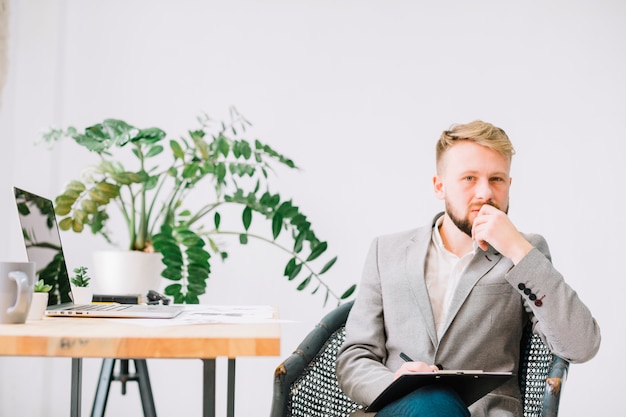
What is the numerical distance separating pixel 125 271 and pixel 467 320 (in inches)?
49.4

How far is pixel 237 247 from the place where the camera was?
3.20 metres

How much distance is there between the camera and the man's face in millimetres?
1624

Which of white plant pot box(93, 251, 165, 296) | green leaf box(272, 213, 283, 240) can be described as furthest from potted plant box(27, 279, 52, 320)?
green leaf box(272, 213, 283, 240)

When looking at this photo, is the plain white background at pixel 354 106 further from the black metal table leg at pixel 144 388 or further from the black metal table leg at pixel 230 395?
the black metal table leg at pixel 230 395

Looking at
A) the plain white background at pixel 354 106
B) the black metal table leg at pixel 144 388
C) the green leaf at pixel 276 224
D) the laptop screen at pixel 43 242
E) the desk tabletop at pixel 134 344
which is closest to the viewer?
the desk tabletop at pixel 134 344

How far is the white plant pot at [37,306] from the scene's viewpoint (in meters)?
1.22

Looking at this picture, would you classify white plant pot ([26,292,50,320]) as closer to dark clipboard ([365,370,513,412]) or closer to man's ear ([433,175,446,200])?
dark clipboard ([365,370,513,412])

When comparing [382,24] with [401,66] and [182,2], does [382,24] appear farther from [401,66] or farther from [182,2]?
[182,2]

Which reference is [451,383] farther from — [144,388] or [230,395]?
[144,388]

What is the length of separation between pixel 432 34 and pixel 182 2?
1120mm

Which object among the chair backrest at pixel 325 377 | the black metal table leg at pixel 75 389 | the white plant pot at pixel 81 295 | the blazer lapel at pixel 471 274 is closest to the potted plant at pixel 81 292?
the white plant pot at pixel 81 295

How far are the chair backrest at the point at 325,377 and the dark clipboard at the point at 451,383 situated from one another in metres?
0.16

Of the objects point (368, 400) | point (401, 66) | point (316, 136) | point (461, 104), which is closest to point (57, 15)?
point (316, 136)

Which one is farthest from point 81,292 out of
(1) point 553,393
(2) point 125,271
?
(1) point 553,393
